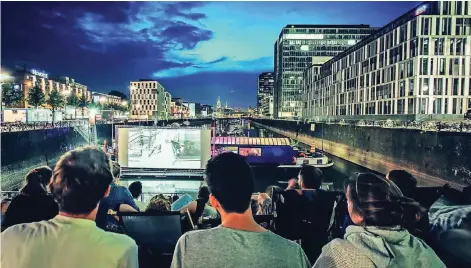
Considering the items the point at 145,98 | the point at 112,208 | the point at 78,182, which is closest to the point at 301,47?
the point at 145,98

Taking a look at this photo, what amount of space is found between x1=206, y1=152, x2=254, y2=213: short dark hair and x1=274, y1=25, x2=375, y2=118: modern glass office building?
129 metres

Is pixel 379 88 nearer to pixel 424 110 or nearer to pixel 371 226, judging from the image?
pixel 424 110

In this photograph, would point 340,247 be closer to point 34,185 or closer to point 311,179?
point 311,179

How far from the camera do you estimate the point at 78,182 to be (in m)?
1.90

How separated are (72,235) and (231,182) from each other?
912 millimetres

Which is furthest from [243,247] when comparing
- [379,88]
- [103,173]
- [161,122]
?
[161,122]

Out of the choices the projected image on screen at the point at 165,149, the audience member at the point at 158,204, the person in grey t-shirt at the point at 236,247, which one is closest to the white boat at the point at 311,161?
the projected image on screen at the point at 165,149

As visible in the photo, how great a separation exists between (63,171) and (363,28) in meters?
143

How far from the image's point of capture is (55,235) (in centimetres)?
181

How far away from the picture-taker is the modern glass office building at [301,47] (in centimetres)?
12938

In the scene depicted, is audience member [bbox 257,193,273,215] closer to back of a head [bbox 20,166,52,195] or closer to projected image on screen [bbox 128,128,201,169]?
back of a head [bbox 20,166,52,195]

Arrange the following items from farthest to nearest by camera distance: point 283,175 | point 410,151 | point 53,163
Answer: point 53,163, point 283,175, point 410,151

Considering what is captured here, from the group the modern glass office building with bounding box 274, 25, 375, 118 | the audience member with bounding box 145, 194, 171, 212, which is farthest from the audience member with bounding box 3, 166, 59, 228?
the modern glass office building with bounding box 274, 25, 375, 118

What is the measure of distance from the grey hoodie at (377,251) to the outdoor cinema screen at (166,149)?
1604cm
